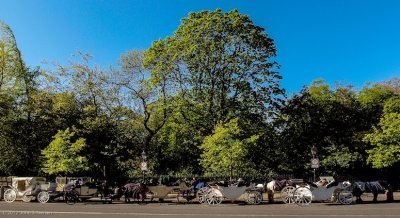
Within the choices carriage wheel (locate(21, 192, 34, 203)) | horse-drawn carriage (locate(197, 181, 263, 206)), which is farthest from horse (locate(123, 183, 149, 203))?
carriage wheel (locate(21, 192, 34, 203))

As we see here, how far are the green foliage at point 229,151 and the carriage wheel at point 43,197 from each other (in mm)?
11477

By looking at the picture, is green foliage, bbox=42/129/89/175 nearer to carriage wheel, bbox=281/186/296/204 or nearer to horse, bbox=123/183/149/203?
horse, bbox=123/183/149/203

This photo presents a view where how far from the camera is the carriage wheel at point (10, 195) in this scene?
27087 millimetres

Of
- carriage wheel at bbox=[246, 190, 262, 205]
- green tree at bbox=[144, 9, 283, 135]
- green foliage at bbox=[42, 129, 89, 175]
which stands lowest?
carriage wheel at bbox=[246, 190, 262, 205]

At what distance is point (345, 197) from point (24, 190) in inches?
715

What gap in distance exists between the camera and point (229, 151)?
106 feet

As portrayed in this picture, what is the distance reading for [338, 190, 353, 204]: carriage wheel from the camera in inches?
918

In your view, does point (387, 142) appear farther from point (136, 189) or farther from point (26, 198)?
point (26, 198)

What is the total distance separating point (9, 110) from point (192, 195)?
902 inches

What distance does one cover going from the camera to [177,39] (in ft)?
132

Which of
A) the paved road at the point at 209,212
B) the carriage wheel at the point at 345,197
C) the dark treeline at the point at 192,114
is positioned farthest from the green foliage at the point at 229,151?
the paved road at the point at 209,212

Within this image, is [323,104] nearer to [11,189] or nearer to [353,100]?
[353,100]

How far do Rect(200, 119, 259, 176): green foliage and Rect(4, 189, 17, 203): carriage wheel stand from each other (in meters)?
13.0

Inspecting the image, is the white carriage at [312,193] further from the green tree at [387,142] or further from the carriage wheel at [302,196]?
the green tree at [387,142]
